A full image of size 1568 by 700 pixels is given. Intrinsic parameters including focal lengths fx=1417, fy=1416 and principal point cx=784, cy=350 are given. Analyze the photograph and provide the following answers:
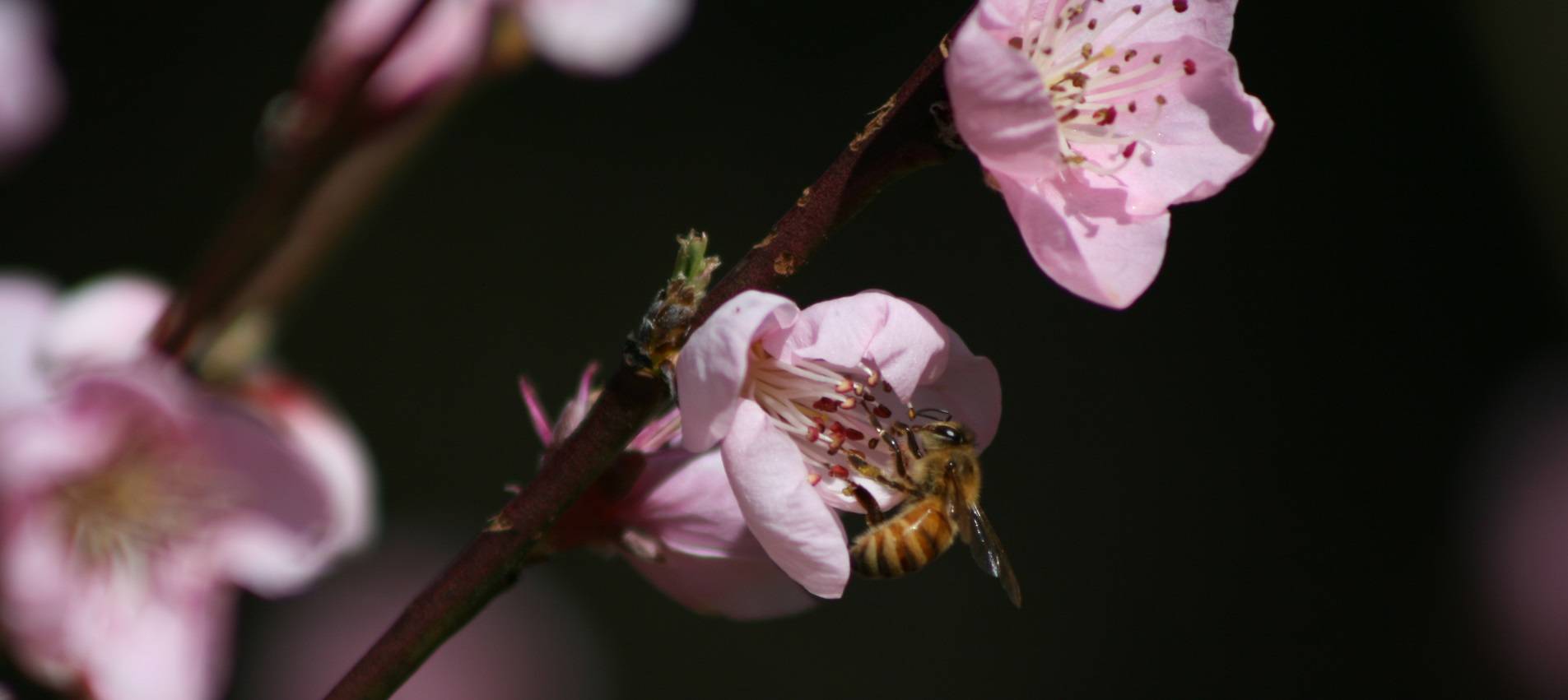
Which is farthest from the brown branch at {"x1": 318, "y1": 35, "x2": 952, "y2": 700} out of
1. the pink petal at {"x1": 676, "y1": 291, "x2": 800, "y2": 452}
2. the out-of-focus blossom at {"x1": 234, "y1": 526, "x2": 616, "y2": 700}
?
the out-of-focus blossom at {"x1": 234, "y1": 526, "x2": 616, "y2": 700}

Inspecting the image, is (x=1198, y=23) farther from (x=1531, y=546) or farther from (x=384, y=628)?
(x=1531, y=546)

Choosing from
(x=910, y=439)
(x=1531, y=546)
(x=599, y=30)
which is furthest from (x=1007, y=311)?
(x=910, y=439)

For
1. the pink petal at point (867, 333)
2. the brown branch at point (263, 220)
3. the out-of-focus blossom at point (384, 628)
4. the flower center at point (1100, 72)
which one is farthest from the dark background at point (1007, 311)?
the pink petal at point (867, 333)

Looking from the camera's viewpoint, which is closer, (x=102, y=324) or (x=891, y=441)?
(x=891, y=441)

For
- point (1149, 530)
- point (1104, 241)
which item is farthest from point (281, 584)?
point (1149, 530)

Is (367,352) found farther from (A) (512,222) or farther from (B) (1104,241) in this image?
(B) (1104,241)

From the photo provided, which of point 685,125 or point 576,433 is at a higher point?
point 576,433
